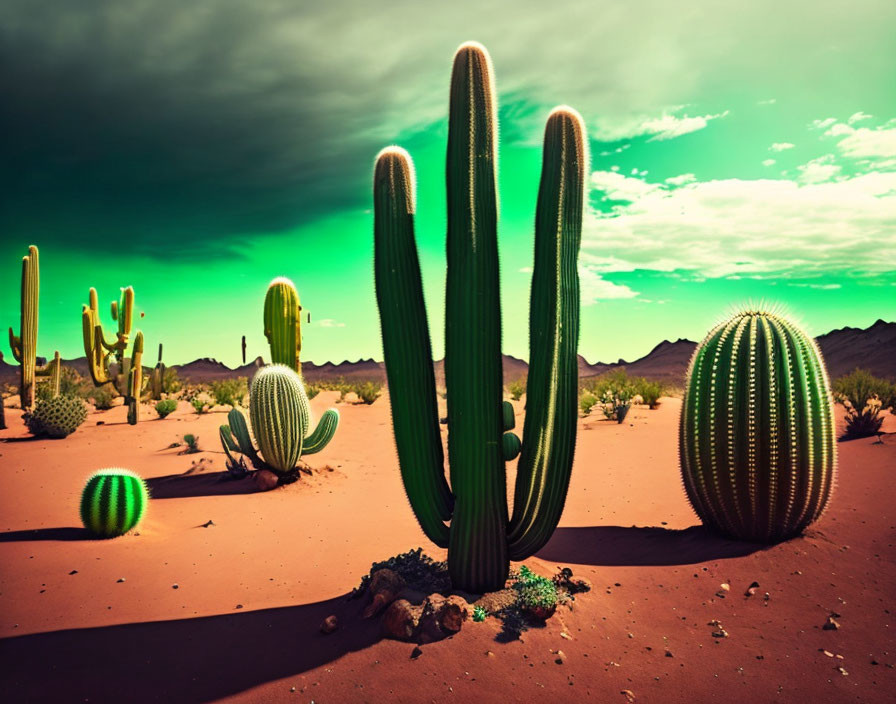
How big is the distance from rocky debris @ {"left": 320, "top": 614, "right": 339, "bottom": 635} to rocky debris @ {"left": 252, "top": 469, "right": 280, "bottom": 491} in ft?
18.4

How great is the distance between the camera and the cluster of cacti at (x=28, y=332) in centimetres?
1934

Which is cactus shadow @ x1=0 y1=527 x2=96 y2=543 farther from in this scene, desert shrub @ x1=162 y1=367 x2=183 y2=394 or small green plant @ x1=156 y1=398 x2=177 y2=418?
desert shrub @ x1=162 y1=367 x2=183 y2=394

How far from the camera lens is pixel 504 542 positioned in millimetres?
5023

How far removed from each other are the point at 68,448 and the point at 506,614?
488 inches

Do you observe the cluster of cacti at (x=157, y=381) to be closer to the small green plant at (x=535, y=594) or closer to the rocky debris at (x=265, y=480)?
the rocky debris at (x=265, y=480)

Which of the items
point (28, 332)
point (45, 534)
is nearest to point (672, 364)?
point (28, 332)

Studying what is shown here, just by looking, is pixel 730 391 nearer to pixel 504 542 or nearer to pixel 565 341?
pixel 565 341

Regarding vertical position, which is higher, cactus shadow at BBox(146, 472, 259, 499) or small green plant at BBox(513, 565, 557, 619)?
cactus shadow at BBox(146, 472, 259, 499)

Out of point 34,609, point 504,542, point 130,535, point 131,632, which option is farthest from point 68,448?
point 504,542

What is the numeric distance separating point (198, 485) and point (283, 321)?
12.2ft

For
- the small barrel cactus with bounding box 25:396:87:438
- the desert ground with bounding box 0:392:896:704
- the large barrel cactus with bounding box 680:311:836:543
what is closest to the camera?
the desert ground with bounding box 0:392:896:704

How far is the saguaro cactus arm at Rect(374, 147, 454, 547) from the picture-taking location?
4.95m

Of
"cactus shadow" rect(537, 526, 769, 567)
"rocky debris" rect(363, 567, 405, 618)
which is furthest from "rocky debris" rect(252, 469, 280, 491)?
"rocky debris" rect(363, 567, 405, 618)

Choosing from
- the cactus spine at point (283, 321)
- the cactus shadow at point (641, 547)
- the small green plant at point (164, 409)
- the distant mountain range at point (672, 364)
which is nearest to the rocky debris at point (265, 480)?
the cactus spine at point (283, 321)
